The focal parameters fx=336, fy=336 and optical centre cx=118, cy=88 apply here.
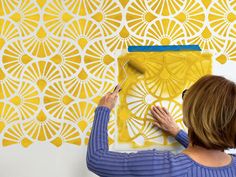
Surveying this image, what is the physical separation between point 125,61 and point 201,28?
23 centimetres

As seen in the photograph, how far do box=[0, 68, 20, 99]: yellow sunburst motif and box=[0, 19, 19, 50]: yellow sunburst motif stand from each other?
88 millimetres

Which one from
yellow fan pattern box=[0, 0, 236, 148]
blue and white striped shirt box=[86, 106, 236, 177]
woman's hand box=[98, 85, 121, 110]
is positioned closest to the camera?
blue and white striped shirt box=[86, 106, 236, 177]

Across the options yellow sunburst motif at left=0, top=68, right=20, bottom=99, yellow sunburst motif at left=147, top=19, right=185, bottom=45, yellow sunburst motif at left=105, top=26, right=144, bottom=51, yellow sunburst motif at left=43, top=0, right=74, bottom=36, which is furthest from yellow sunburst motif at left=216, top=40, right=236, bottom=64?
yellow sunburst motif at left=0, top=68, right=20, bottom=99

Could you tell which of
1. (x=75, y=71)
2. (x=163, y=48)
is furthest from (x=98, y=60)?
(x=163, y=48)

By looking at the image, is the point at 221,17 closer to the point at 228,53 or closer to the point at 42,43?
the point at 228,53

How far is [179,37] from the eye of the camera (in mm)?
935

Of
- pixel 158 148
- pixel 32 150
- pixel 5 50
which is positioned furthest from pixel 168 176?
pixel 5 50

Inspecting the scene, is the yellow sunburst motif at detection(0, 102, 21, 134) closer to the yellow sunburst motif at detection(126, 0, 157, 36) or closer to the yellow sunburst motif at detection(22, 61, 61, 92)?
the yellow sunburst motif at detection(22, 61, 61, 92)

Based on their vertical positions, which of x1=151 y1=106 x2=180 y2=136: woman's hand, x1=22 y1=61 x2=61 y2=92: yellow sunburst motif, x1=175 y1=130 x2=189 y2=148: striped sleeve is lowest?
x1=175 y1=130 x2=189 y2=148: striped sleeve

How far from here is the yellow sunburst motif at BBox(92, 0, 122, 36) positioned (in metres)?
0.93

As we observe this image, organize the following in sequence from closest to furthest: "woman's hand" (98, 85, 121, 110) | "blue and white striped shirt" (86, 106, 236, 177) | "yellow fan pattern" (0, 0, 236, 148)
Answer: "blue and white striped shirt" (86, 106, 236, 177) < "woman's hand" (98, 85, 121, 110) < "yellow fan pattern" (0, 0, 236, 148)

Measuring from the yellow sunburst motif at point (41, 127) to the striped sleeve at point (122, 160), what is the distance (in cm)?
21

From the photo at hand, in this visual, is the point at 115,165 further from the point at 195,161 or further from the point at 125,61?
the point at 125,61

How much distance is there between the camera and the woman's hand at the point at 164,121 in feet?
2.97
